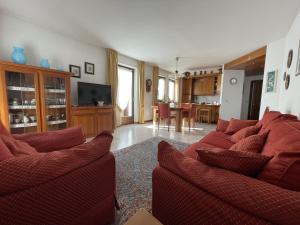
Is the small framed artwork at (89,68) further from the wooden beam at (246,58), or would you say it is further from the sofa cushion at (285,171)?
the wooden beam at (246,58)

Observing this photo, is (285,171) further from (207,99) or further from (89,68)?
(207,99)

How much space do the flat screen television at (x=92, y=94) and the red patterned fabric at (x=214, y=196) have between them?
3.31 meters

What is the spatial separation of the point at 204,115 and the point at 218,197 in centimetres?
644

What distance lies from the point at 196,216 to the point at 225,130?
232 centimetres

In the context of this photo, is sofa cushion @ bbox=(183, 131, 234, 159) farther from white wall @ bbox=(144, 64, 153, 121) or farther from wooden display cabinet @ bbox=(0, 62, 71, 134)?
white wall @ bbox=(144, 64, 153, 121)

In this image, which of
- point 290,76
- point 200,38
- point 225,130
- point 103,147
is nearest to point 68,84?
point 103,147

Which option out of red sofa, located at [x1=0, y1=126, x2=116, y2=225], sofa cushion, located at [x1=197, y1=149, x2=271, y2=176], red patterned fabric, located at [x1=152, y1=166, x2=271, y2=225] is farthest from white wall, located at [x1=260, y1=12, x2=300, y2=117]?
red sofa, located at [x1=0, y1=126, x2=116, y2=225]

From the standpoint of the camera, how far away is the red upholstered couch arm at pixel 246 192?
0.54 meters

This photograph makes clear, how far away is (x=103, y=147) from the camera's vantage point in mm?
1099

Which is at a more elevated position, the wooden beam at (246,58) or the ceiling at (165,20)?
the ceiling at (165,20)

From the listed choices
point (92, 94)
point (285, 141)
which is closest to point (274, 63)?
point (285, 141)

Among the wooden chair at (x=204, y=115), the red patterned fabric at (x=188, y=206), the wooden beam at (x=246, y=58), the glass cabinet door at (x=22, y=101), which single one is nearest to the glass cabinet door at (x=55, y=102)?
the glass cabinet door at (x=22, y=101)

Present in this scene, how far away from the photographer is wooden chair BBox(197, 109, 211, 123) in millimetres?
6562

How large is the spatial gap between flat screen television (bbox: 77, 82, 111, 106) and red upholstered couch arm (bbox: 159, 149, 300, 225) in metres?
3.49
